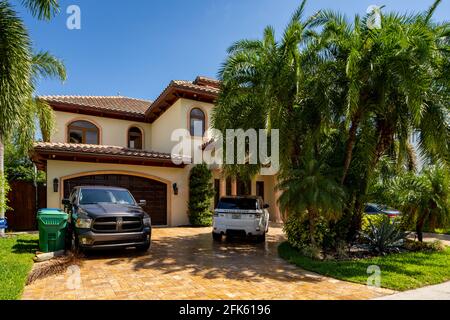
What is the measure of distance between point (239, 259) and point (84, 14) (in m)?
8.72

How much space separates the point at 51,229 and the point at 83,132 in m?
10.6

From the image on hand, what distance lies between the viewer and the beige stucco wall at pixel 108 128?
54.9ft

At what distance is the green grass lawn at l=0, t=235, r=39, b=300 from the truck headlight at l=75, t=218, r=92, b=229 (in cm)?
132

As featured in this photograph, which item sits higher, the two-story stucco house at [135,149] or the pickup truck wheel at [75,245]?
A: the two-story stucco house at [135,149]

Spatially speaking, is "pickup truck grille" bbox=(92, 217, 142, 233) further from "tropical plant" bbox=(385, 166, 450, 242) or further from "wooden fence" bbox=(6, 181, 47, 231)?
"tropical plant" bbox=(385, 166, 450, 242)

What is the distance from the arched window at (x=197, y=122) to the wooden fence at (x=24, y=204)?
7.75 metres

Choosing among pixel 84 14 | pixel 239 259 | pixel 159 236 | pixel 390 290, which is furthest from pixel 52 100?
pixel 390 290

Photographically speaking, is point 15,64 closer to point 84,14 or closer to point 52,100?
point 84,14

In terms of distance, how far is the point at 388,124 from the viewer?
30.1 feet

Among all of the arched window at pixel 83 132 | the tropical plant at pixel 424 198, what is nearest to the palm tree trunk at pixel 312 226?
the tropical plant at pixel 424 198

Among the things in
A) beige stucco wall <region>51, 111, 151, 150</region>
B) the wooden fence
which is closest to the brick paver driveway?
the wooden fence

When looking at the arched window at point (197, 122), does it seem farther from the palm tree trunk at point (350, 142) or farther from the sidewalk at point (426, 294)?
the sidewalk at point (426, 294)

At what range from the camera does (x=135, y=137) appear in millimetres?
19109

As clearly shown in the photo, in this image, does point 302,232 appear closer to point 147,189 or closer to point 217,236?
point 217,236
